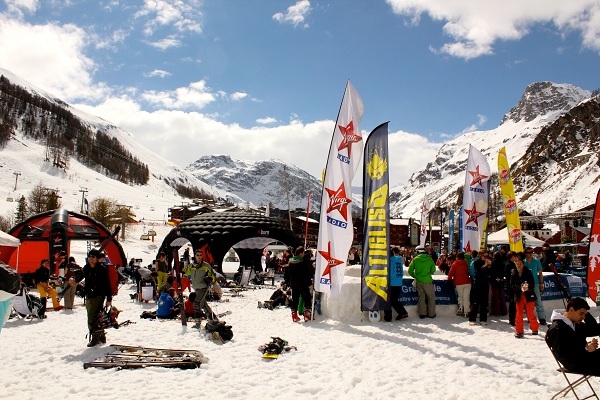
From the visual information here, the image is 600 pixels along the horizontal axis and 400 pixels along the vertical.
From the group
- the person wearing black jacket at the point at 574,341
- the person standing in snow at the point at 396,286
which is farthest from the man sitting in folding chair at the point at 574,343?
the person standing in snow at the point at 396,286

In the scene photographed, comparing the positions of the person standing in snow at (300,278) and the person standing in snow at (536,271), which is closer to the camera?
the person standing in snow at (536,271)

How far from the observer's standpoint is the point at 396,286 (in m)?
9.65

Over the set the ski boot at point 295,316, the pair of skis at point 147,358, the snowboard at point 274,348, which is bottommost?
the pair of skis at point 147,358

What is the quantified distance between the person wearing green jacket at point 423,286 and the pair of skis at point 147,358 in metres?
5.17

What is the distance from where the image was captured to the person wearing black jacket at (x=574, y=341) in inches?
181

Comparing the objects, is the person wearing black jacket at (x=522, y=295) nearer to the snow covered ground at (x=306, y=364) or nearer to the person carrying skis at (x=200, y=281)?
the snow covered ground at (x=306, y=364)

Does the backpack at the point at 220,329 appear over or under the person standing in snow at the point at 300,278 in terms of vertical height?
under

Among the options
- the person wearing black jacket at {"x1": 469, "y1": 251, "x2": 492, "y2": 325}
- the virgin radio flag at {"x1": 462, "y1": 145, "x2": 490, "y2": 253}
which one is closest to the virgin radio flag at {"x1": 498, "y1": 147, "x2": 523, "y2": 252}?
the virgin radio flag at {"x1": 462, "y1": 145, "x2": 490, "y2": 253}

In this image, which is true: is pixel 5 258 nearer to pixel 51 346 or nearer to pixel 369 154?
pixel 51 346

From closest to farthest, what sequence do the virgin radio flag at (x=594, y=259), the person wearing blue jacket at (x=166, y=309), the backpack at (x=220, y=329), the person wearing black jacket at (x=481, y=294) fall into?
the backpack at (x=220, y=329) → the virgin radio flag at (x=594, y=259) → the person wearing black jacket at (x=481, y=294) → the person wearing blue jacket at (x=166, y=309)

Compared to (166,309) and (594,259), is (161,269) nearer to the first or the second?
(166,309)

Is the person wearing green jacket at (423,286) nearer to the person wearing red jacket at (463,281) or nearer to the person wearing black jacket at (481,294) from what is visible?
the person wearing red jacket at (463,281)

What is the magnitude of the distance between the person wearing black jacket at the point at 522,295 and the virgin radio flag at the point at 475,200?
535cm

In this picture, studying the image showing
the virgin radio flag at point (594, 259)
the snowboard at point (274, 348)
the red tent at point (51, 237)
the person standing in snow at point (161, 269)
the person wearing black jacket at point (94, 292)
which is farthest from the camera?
the red tent at point (51, 237)
